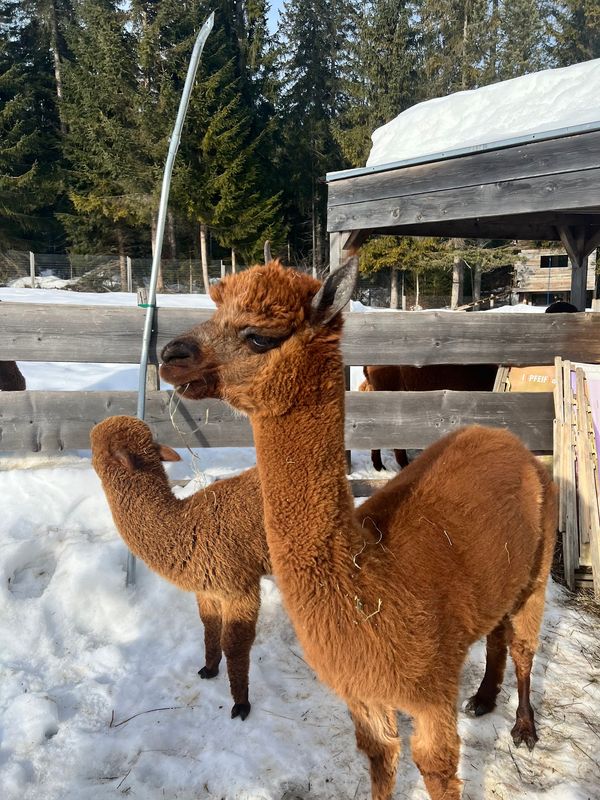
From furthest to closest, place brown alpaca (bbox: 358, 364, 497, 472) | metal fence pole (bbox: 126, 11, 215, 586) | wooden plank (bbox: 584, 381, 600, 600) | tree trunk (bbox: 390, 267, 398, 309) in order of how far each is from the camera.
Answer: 1. tree trunk (bbox: 390, 267, 398, 309)
2. brown alpaca (bbox: 358, 364, 497, 472)
3. wooden plank (bbox: 584, 381, 600, 600)
4. metal fence pole (bbox: 126, 11, 215, 586)

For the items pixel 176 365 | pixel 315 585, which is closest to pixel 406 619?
pixel 315 585

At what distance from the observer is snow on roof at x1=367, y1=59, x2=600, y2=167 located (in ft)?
14.5

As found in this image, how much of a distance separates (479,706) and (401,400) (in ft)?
8.27

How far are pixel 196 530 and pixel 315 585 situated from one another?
1.20 metres

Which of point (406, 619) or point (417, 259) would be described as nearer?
point (406, 619)

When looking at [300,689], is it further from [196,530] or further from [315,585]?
[315,585]

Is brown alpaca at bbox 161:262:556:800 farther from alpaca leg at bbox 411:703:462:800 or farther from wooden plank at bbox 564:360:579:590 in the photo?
wooden plank at bbox 564:360:579:590

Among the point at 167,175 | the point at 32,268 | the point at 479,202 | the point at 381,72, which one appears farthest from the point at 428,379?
the point at 381,72

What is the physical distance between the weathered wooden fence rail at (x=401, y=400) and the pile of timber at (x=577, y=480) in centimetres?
28

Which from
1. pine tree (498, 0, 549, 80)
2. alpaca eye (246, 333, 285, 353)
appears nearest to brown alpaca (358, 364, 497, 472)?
alpaca eye (246, 333, 285, 353)

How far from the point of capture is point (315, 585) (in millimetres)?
1756

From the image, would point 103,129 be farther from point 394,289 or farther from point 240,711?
point 240,711

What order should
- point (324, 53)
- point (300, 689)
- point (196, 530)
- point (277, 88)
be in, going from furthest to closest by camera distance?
1. point (324, 53)
2. point (277, 88)
3. point (300, 689)
4. point (196, 530)

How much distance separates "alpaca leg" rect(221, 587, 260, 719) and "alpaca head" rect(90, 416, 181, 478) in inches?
35.0
